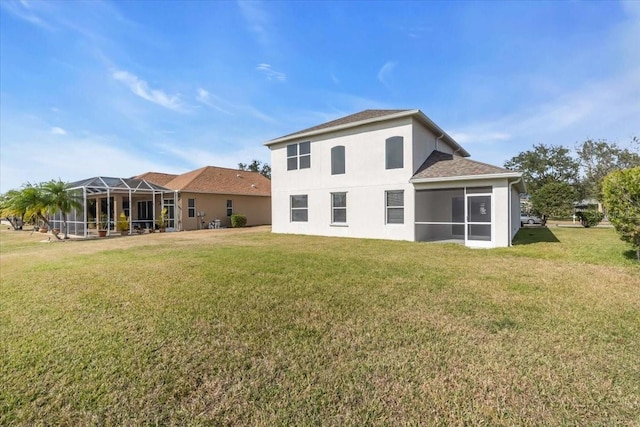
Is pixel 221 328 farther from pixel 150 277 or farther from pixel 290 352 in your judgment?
pixel 150 277

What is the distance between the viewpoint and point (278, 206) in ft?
61.1

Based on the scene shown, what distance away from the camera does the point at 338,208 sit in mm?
16188

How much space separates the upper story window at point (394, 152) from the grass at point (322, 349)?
807 cm

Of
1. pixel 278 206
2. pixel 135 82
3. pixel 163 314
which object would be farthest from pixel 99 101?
pixel 163 314

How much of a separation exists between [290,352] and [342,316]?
122 cm

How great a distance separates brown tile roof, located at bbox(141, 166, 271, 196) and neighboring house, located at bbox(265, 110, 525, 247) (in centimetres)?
804

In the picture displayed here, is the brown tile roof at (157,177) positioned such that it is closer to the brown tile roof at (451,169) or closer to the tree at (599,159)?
the brown tile roof at (451,169)

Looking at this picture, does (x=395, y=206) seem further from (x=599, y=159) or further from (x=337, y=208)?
(x=599, y=159)

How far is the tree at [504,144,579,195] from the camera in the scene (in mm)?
42281

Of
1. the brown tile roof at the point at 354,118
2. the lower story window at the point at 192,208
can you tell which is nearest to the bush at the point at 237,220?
the lower story window at the point at 192,208

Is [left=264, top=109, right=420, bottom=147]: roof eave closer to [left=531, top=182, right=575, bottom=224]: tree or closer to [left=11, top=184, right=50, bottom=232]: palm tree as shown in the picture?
[left=11, top=184, right=50, bottom=232]: palm tree

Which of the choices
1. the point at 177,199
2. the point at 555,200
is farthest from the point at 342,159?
the point at 555,200

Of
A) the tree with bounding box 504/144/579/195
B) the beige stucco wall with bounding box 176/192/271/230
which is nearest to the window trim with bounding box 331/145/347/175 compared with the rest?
the beige stucco wall with bounding box 176/192/271/230

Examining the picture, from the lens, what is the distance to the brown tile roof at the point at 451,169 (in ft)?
39.7
